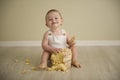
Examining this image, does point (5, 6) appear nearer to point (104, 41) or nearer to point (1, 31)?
point (1, 31)

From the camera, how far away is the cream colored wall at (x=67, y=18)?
210cm

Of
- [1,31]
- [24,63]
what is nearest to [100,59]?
[24,63]

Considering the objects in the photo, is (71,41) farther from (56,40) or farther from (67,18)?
(67,18)

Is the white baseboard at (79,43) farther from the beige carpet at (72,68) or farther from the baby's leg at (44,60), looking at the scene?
the baby's leg at (44,60)

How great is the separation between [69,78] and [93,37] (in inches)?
34.3

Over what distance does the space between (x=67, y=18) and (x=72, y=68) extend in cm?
72

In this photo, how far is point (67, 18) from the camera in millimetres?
2121

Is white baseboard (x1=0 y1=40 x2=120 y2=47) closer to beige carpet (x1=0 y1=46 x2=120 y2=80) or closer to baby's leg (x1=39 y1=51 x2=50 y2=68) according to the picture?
beige carpet (x1=0 y1=46 x2=120 y2=80)

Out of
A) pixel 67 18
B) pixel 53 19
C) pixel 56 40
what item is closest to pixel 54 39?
pixel 56 40

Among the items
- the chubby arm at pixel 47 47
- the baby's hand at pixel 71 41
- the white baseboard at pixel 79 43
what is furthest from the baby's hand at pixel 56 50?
the white baseboard at pixel 79 43

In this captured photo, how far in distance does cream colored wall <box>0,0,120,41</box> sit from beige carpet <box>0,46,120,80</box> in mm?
186

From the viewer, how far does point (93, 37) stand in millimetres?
2154

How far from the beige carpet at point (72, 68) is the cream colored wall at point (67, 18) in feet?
0.61

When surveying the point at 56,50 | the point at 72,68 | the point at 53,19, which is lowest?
the point at 72,68
